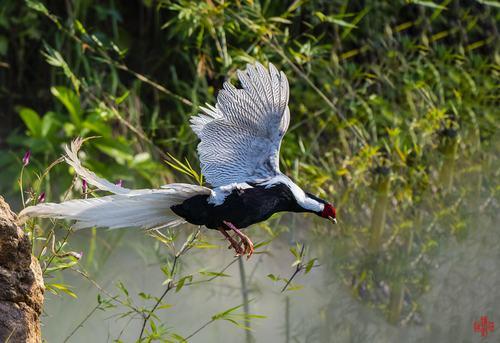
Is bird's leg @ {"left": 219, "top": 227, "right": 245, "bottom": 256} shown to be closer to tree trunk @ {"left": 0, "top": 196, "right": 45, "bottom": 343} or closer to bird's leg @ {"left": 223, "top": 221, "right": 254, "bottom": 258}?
bird's leg @ {"left": 223, "top": 221, "right": 254, "bottom": 258}

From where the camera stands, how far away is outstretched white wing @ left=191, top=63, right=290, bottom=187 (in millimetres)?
1592

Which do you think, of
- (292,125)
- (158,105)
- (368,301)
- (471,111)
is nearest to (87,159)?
(158,105)

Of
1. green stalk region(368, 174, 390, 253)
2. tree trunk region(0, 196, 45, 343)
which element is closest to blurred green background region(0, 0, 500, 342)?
green stalk region(368, 174, 390, 253)

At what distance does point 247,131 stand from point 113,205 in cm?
26

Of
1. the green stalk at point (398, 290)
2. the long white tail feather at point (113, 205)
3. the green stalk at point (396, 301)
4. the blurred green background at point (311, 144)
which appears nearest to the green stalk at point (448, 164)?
the blurred green background at point (311, 144)

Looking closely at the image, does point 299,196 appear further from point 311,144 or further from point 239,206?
point 311,144

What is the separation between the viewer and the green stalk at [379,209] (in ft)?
9.95

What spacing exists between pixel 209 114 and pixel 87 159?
1319mm

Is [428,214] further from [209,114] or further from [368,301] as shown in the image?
[209,114]

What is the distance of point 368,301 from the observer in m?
2.85

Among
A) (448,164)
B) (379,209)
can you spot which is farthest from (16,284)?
(448,164)

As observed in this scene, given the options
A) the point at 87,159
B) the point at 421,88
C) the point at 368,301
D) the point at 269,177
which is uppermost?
the point at 269,177

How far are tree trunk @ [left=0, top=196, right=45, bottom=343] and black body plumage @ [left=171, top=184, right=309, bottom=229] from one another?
247 mm

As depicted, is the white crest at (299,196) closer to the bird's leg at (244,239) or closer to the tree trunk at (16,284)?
the bird's leg at (244,239)
